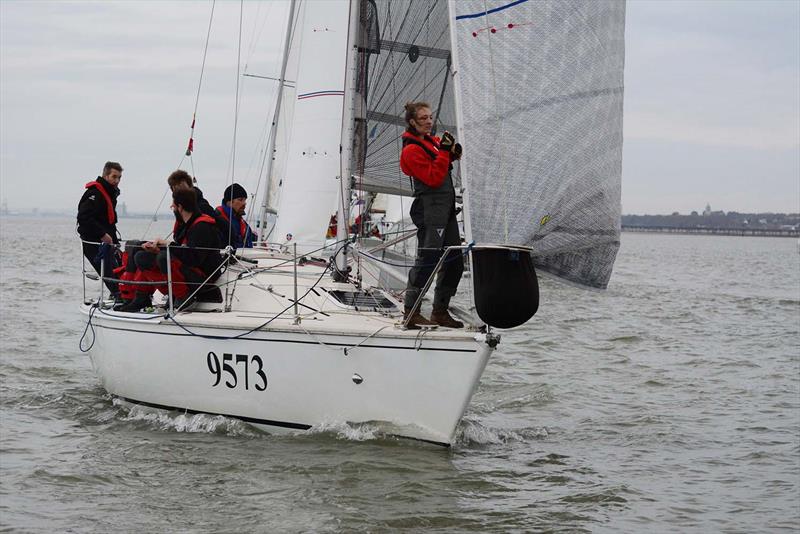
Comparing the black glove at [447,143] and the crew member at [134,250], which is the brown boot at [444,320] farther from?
the crew member at [134,250]

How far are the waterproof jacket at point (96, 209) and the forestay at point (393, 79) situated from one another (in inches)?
85.8

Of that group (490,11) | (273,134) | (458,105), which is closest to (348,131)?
(458,105)

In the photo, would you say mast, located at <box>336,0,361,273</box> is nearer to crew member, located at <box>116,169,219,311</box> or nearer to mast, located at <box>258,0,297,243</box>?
crew member, located at <box>116,169,219,311</box>

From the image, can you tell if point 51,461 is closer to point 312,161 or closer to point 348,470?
point 348,470

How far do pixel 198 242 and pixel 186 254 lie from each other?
0.14 meters

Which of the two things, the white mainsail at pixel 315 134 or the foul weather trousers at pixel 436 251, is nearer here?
the foul weather trousers at pixel 436 251

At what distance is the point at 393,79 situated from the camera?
8.35 m

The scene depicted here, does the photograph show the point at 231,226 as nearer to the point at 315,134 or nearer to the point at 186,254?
the point at 186,254

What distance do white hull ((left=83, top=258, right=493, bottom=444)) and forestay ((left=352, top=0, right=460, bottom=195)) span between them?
4.43 ft

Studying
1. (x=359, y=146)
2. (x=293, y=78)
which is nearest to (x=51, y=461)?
(x=359, y=146)

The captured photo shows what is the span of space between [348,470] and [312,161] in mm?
6381

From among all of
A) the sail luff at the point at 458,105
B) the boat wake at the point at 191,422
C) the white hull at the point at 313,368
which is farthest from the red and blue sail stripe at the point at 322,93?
the boat wake at the point at 191,422

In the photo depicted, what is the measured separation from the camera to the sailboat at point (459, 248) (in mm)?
6707

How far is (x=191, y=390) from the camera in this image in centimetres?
752
